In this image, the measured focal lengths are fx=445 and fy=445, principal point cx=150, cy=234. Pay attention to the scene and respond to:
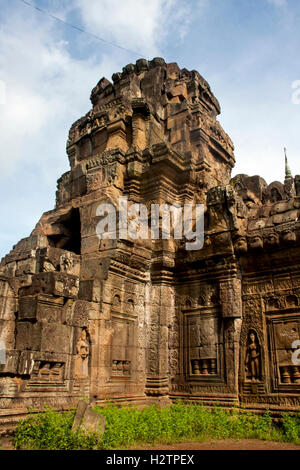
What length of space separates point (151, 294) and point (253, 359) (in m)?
2.77

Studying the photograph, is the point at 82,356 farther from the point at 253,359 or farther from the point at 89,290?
the point at 253,359

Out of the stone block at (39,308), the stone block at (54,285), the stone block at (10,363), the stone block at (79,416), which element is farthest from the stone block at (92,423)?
the stone block at (54,285)

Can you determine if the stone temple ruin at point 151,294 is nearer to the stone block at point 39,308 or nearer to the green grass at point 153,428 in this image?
the stone block at point 39,308

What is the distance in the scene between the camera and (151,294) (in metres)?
10.4

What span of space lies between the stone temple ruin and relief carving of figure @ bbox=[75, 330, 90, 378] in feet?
0.07

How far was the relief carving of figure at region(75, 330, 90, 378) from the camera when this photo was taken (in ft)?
27.0

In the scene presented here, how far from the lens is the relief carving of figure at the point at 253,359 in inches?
343

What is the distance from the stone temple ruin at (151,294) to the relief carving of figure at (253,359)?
0.8 inches

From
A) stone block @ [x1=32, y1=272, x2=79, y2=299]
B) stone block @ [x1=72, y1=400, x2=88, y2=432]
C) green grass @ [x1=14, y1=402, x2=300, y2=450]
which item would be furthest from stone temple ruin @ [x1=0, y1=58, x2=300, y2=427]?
stone block @ [x1=72, y1=400, x2=88, y2=432]

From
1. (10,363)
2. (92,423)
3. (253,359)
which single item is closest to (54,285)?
(10,363)

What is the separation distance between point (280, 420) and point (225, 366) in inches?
58.6

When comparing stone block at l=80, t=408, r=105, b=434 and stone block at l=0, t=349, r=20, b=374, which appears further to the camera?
stone block at l=0, t=349, r=20, b=374

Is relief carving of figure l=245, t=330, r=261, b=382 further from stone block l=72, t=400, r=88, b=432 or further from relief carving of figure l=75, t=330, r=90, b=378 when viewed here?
stone block l=72, t=400, r=88, b=432
